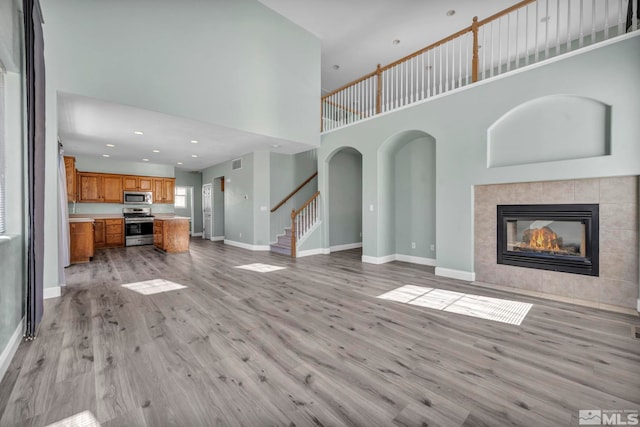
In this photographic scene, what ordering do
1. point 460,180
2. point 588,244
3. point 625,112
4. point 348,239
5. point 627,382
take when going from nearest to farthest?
point 627,382 < point 625,112 < point 588,244 < point 460,180 < point 348,239

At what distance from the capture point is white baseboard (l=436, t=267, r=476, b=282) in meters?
4.28

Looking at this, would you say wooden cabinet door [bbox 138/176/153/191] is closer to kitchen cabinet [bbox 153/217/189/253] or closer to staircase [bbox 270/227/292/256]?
kitchen cabinet [bbox 153/217/189/253]

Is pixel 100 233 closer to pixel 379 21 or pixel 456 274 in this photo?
pixel 379 21

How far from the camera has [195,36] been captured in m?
4.55

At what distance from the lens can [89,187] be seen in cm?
788

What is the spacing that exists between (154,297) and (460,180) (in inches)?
193

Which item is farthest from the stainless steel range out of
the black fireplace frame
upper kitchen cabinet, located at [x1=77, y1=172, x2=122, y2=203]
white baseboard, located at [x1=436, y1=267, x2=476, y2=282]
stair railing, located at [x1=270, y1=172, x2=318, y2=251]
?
the black fireplace frame

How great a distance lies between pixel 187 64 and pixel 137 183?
5.90m

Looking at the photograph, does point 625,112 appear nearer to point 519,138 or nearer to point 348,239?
point 519,138

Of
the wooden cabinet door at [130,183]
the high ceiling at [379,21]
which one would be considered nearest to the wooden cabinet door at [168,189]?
the wooden cabinet door at [130,183]

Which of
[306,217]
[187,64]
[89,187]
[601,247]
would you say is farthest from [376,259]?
[89,187]

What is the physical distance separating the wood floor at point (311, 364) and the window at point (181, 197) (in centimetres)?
814

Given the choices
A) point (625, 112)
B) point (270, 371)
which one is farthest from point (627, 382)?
point (625, 112)

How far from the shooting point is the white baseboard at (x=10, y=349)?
6.18 ft
